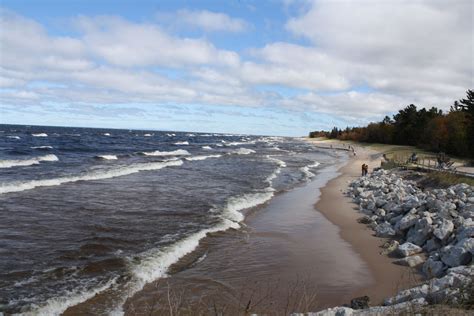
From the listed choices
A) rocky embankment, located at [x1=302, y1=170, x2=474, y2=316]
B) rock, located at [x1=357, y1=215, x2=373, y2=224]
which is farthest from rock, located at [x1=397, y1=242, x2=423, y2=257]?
rock, located at [x1=357, y1=215, x2=373, y2=224]

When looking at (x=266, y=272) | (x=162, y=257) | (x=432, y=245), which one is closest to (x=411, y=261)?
(x=432, y=245)

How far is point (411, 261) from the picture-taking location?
1030 centimetres

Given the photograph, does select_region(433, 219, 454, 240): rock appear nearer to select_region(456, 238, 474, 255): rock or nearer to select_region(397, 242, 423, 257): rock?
select_region(397, 242, 423, 257): rock

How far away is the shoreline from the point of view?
29.0 ft

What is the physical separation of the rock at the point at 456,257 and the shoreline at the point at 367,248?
2.45 ft

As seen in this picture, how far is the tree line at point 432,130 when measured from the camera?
4125cm

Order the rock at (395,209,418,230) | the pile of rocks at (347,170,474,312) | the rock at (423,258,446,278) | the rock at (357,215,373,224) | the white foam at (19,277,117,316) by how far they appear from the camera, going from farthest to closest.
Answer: the rock at (357,215,373,224)
the rock at (395,209,418,230)
the rock at (423,258,446,278)
the white foam at (19,277,117,316)
the pile of rocks at (347,170,474,312)

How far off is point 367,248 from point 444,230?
208 centimetres

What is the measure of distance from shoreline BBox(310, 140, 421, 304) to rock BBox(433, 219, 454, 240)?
139cm

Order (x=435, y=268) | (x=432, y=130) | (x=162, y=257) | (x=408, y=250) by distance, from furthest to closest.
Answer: (x=432, y=130) < (x=408, y=250) < (x=162, y=257) < (x=435, y=268)

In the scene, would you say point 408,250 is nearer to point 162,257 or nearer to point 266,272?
point 266,272

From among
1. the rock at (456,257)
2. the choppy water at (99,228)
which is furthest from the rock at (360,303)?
the choppy water at (99,228)

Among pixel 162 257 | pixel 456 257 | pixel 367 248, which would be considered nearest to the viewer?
pixel 456 257

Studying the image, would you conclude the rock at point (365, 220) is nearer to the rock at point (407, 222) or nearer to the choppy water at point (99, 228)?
the rock at point (407, 222)
